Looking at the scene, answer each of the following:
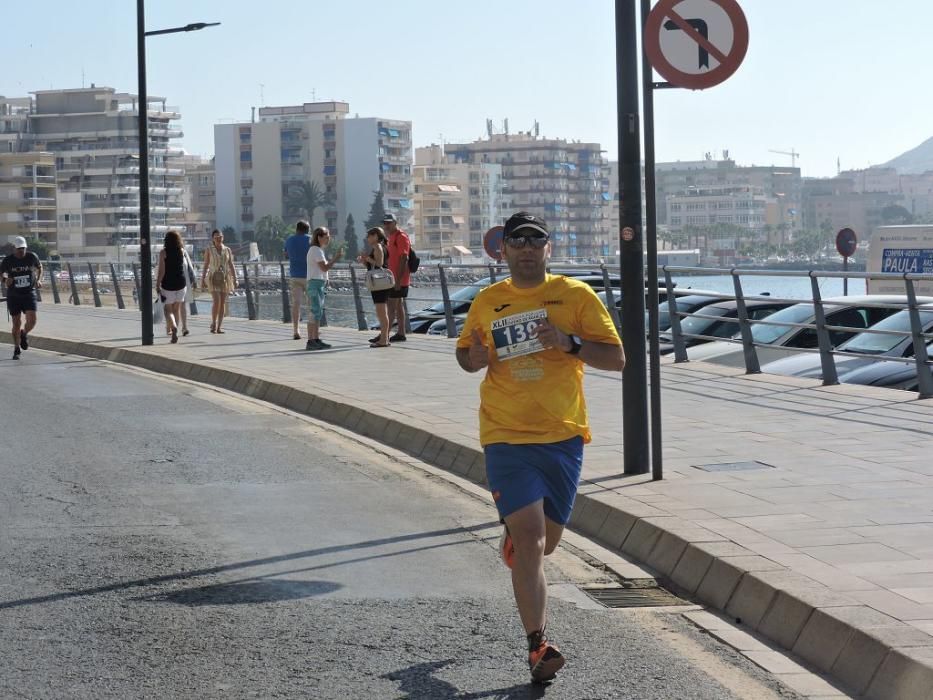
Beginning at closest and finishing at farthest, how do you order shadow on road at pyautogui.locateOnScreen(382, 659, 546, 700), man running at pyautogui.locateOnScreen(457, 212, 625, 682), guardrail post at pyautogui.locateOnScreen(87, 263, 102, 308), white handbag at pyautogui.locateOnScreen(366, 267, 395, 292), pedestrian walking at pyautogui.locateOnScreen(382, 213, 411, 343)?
shadow on road at pyautogui.locateOnScreen(382, 659, 546, 700) → man running at pyautogui.locateOnScreen(457, 212, 625, 682) → white handbag at pyautogui.locateOnScreen(366, 267, 395, 292) → pedestrian walking at pyautogui.locateOnScreen(382, 213, 411, 343) → guardrail post at pyautogui.locateOnScreen(87, 263, 102, 308)

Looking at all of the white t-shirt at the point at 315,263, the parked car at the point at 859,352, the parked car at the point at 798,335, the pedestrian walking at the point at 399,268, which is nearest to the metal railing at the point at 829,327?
the parked car at the point at 859,352

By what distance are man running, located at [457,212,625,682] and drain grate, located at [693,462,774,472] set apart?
3905mm

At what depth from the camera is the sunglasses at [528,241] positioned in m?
5.73

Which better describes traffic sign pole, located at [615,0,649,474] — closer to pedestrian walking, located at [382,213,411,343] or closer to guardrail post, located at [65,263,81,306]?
pedestrian walking, located at [382,213,411,343]

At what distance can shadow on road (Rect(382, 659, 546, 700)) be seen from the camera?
519cm

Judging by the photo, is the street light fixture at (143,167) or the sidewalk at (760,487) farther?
the street light fixture at (143,167)

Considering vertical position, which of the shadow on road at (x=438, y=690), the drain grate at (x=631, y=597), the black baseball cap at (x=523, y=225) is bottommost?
the drain grate at (x=631, y=597)

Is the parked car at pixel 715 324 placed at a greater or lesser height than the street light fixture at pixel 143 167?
lesser

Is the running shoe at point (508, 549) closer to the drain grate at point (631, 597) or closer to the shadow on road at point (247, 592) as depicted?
the drain grate at point (631, 597)

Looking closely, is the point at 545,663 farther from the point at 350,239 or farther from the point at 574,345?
the point at 350,239

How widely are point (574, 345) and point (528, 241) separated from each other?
1.33 ft

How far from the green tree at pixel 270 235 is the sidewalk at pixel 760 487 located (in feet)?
570

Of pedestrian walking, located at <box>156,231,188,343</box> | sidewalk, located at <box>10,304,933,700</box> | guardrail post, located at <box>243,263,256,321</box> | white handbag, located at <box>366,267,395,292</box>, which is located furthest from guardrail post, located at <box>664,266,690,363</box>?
guardrail post, located at <box>243,263,256,321</box>

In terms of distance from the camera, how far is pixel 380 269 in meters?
21.5
